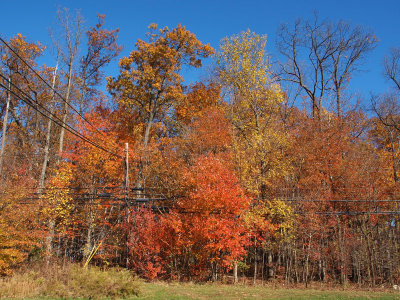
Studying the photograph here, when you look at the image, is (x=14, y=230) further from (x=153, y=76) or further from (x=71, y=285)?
(x=153, y=76)

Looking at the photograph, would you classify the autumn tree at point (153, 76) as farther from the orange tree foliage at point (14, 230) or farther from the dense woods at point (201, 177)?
A: the orange tree foliage at point (14, 230)

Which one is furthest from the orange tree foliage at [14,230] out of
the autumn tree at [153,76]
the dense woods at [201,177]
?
the autumn tree at [153,76]

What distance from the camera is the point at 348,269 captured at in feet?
67.6

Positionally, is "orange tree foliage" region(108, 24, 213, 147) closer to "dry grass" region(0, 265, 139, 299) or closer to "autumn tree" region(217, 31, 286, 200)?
"autumn tree" region(217, 31, 286, 200)

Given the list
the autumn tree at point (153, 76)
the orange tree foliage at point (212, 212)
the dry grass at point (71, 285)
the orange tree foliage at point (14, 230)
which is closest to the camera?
the dry grass at point (71, 285)

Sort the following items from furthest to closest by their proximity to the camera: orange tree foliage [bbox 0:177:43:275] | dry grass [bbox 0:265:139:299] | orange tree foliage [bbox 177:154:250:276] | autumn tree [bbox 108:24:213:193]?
autumn tree [bbox 108:24:213:193] → orange tree foliage [bbox 177:154:250:276] → orange tree foliage [bbox 0:177:43:275] → dry grass [bbox 0:265:139:299]

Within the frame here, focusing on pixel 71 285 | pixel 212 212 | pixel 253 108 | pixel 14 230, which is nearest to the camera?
pixel 71 285

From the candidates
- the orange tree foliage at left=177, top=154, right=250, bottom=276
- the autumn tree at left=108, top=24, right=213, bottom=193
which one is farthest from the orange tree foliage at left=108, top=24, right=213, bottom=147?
the orange tree foliage at left=177, top=154, right=250, bottom=276

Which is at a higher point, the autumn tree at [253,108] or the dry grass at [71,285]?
the autumn tree at [253,108]

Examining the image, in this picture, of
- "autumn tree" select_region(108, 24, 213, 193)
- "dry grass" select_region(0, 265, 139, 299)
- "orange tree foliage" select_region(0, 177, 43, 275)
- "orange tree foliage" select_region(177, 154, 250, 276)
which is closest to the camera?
"dry grass" select_region(0, 265, 139, 299)

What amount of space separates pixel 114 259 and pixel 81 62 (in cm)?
1662

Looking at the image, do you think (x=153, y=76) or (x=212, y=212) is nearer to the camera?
(x=212, y=212)

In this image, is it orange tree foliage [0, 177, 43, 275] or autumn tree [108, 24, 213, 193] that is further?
autumn tree [108, 24, 213, 193]

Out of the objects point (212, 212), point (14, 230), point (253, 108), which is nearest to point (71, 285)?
point (14, 230)
